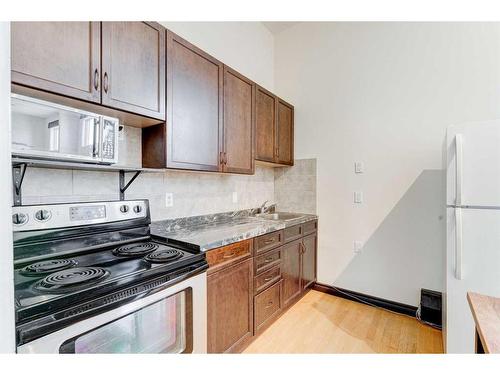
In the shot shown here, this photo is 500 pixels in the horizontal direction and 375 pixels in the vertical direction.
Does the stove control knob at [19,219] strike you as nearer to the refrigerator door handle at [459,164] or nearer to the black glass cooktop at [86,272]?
the black glass cooktop at [86,272]

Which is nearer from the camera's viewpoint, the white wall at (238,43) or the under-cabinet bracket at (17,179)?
the under-cabinet bracket at (17,179)

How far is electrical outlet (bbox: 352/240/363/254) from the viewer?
2467 mm

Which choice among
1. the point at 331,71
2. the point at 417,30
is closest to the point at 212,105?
the point at 331,71

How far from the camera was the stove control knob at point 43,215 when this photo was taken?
1191 mm

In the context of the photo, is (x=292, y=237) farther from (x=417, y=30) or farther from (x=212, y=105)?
(x=417, y=30)

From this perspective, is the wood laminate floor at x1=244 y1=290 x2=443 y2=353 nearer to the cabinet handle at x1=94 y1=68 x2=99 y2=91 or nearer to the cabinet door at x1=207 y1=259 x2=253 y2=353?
the cabinet door at x1=207 y1=259 x2=253 y2=353

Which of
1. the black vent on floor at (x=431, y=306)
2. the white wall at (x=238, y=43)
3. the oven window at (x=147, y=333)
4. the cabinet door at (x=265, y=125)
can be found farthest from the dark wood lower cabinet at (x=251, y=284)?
the white wall at (x=238, y=43)

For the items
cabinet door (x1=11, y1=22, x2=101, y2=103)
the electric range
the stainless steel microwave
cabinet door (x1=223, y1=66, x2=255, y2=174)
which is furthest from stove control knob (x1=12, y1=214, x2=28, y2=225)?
cabinet door (x1=223, y1=66, x2=255, y2=174)

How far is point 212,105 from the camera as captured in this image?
72.4 inches

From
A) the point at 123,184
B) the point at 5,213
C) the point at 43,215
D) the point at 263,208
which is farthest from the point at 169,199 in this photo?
the point at 5,213

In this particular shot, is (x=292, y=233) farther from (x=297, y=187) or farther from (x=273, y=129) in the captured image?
(x=273, y=129)

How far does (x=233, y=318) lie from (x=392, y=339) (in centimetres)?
131

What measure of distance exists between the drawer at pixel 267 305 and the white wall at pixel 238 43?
226cm

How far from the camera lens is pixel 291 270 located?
7.54 ft
